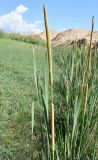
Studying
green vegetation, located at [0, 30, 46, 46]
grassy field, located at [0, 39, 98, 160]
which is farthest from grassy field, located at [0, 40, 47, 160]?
green vegetation, located at [0, 30, 46, 46]

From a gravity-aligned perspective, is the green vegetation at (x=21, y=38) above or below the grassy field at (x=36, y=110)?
above

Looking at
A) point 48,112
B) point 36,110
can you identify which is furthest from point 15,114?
point 48,112

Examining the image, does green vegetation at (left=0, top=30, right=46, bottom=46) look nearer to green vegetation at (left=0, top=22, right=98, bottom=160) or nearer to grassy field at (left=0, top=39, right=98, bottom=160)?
green vegetation at (left=0, top=22, right=98, bottom=160)

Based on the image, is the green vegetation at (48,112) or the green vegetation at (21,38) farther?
the green vegetation at (21,38)

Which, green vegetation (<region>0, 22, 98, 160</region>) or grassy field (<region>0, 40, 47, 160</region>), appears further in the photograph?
grassy field (<region>0, 40, 47, 160</region>)

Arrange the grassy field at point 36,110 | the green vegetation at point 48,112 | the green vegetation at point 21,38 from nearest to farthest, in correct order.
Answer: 1. the green vegetation at point 48,112
2. the grassy field at point 36,110
3. the green vegetation at point 21,38

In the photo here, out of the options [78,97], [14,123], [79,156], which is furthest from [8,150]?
[78,97]

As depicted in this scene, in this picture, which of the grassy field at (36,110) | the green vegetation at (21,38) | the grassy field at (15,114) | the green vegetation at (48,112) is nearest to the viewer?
the green vegetation at (48,112)

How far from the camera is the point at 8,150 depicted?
3041mm

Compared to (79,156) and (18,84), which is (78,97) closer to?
(79,156)

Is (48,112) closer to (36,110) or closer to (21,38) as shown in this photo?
(36,110)

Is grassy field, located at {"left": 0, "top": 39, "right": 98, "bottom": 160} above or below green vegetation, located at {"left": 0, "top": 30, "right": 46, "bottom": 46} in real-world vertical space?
below

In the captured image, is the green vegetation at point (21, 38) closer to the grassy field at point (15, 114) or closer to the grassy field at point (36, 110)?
the grassy field at point (15, 114)

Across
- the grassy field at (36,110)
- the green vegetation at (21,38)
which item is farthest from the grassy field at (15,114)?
the green vegetation at (21,38)
